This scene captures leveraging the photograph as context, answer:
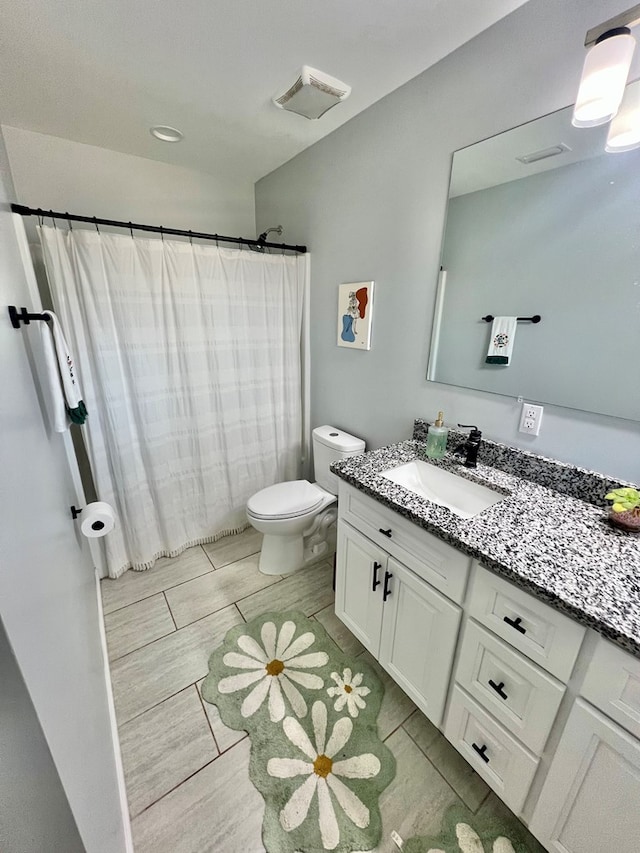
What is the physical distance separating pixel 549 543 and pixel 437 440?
1.92 feet

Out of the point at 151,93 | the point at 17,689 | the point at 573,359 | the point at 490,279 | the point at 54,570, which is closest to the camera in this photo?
the point at 17,689

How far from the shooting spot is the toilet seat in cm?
182

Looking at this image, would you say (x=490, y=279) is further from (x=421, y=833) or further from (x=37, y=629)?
(x=421, y=833)

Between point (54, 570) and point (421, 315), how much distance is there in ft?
5.13

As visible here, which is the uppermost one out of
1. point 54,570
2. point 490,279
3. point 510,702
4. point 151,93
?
point 151,93

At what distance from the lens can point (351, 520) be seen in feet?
4.50

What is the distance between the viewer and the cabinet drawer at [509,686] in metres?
0.82

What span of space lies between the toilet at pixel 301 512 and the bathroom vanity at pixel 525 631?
569 millimetres

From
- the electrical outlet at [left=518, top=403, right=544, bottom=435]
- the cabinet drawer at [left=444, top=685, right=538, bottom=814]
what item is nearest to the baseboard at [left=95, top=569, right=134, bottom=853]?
the cabinet drawer at [left=444, top=685, right=538, bottom=814]

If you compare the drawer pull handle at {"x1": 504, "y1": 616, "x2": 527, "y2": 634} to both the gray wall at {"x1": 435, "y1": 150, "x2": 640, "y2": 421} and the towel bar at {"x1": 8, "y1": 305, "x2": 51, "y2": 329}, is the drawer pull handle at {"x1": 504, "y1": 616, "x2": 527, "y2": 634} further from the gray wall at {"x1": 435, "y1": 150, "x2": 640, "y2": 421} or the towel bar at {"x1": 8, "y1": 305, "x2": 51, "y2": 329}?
the towel bar at {"x1": 8, "y1": 305, "x2": 51, "y2": 329}

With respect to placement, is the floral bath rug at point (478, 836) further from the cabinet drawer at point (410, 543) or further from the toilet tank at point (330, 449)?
the toilet tank at point (330, 449)

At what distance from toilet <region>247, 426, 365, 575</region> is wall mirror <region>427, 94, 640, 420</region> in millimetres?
853

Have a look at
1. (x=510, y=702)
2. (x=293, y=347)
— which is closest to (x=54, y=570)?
(x=510, y=702)

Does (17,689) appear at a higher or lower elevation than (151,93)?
lower
